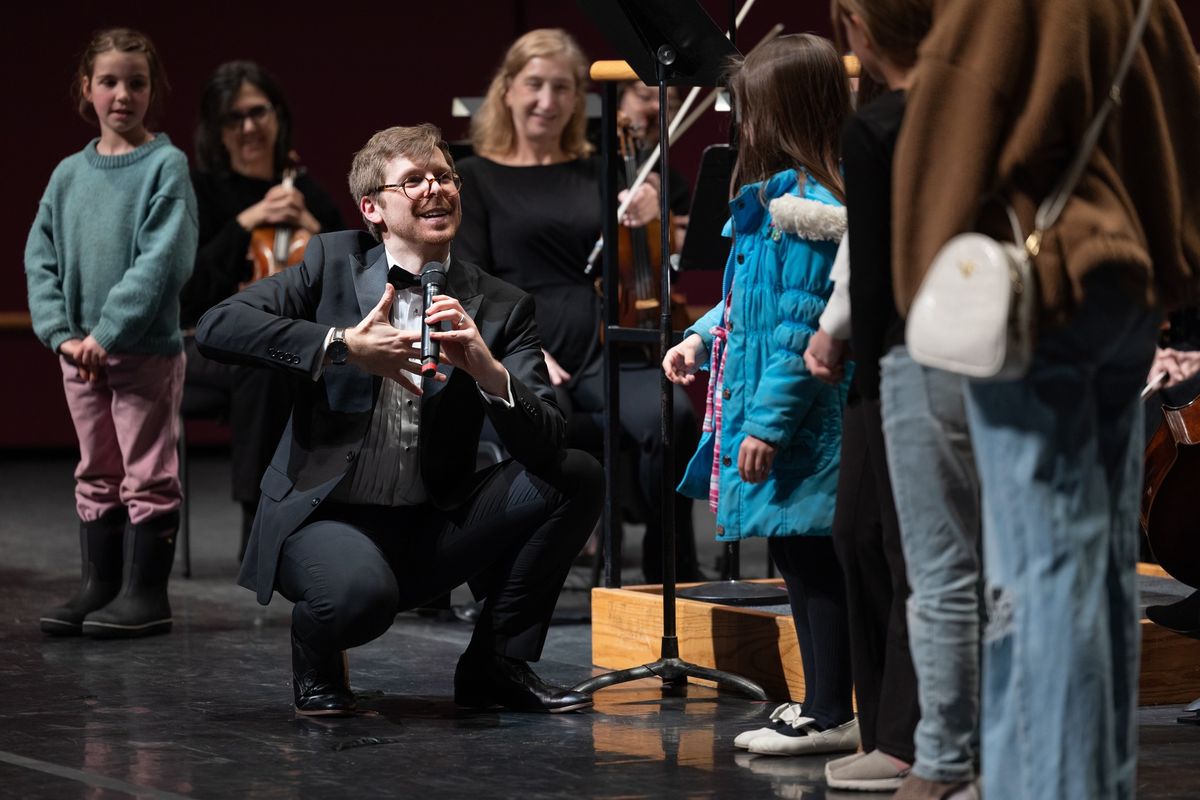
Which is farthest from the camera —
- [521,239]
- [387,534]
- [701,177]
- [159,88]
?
[521,239]

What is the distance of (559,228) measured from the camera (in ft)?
15.7

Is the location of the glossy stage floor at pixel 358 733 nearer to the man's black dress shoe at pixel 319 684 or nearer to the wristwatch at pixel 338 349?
the man's black dress shoe at pixel 319 684

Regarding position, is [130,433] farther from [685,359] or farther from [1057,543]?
[1057,543]

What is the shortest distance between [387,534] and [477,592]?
0.21 metres

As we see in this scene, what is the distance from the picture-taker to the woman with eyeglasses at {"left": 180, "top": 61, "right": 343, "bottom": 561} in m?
5.16

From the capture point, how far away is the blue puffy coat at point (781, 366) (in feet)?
9.34

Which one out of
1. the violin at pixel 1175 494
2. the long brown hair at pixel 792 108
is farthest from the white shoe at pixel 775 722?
the long brown hair at pixel 792 108

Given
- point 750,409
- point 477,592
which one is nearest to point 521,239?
point 477,592

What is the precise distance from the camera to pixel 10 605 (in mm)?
4582

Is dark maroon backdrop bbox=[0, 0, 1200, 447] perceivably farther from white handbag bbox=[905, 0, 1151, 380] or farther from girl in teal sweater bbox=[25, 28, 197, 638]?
white handbag bbox=[905, 0, 1151, 380]

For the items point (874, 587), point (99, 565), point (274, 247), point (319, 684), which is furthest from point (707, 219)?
point (274, 247)

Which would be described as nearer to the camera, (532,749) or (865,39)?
(865,39)

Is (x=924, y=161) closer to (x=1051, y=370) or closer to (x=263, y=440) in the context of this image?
(x=1051, y=370)

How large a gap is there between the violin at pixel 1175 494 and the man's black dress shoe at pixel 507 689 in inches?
41.4
